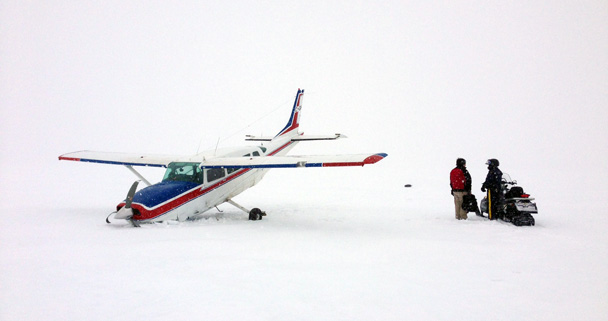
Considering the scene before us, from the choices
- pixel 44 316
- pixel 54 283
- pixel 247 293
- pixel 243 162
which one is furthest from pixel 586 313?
pixel 243 162

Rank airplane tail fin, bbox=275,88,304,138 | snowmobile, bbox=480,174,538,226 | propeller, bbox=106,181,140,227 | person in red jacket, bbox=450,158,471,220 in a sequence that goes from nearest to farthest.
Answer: propeller, bbox=106,181,140,227 → snowmobile, bbox=480,174,538,226 → person in red jacket, bbox=450,158,471,220 → airplane tail fin, bbox=275,88,304,138


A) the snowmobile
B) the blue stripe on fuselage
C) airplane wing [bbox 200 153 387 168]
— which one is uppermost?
airplane wing [bbox 200 153 387 168]

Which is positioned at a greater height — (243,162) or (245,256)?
(243,162)

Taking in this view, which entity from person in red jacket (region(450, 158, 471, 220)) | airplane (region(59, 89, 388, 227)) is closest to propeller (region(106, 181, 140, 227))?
airplane (region(59, 89, 388, 227))

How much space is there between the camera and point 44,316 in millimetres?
4352

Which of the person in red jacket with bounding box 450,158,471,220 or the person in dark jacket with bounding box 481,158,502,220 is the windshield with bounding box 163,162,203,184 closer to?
the person in red jacket with bounding box 450,158,471,220

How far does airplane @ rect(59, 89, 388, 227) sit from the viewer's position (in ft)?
33.0

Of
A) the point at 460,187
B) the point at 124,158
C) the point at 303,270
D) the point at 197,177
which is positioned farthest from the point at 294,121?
the point at 303,270

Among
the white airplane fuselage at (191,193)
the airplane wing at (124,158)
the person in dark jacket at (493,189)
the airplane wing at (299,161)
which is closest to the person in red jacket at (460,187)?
the person in dark jacket at (493,189)

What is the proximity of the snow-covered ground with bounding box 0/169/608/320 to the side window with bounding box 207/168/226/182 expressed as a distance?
4.22 ft

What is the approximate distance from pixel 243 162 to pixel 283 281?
6.09 metres

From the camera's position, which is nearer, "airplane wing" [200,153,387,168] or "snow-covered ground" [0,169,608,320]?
"snow-covered ground" [0,169,608,320]

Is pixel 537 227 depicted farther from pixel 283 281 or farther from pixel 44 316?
pixel 44 316

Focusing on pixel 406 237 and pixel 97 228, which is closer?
pixel 406 237
